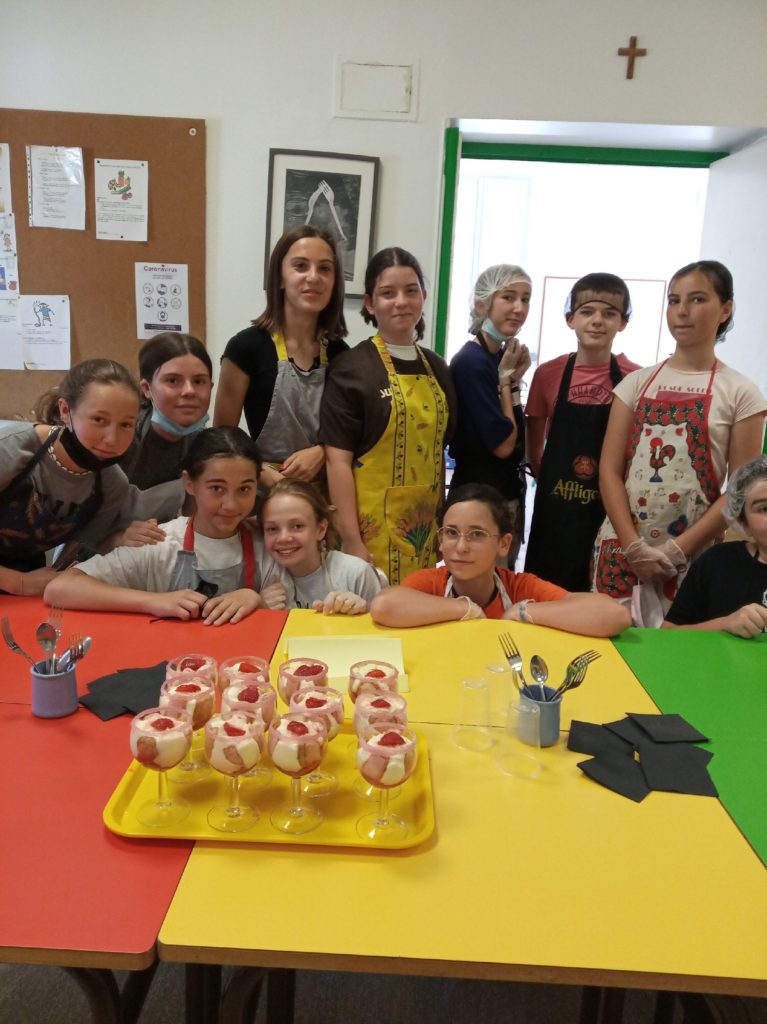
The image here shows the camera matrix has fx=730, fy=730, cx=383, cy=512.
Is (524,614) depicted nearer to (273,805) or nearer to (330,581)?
(330,581)

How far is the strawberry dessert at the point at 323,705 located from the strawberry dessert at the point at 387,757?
0.08 meters

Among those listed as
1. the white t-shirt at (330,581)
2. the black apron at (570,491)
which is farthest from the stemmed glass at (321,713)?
the black apron at (570,491)

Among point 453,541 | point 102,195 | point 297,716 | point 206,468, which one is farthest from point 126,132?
point 297,716

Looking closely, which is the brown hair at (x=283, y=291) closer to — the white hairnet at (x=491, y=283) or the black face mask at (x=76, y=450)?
the white hairnet at (x=491, y=283)

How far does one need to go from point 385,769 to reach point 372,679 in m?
0.27

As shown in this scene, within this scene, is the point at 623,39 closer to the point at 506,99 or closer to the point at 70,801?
the point at 506,99

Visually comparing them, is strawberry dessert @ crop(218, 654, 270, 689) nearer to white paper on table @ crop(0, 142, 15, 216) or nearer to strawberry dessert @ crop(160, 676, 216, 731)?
strawberry dessert @ crop(160, 676, 216, 731)

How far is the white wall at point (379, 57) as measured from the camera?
9.79ft

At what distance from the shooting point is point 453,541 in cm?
195

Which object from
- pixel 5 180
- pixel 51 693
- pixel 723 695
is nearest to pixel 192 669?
pixel 51 693

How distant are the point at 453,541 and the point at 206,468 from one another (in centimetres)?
70

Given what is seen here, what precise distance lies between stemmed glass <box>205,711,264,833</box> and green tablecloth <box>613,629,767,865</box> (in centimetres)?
73

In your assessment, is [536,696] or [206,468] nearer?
[536,696]

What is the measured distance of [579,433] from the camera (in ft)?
8.60
